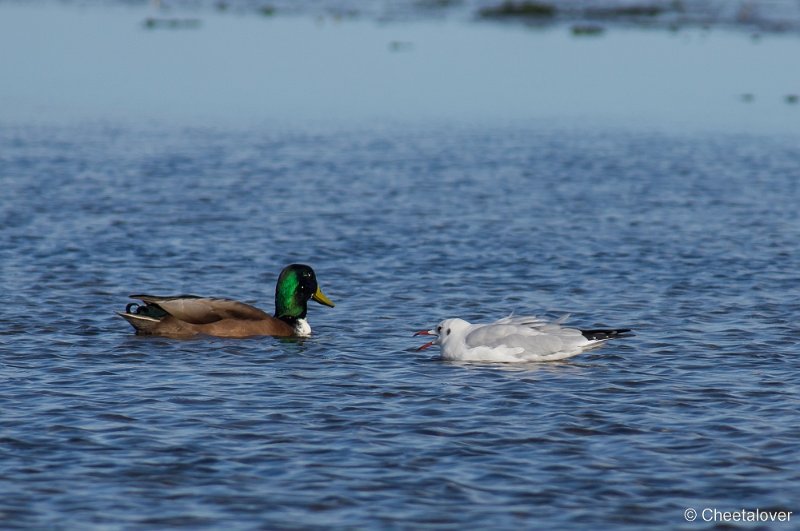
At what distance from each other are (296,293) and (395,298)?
175cm

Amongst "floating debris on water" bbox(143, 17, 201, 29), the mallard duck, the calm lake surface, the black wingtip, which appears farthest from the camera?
"floating debris on water" bbox(143, 17, 201, 29)

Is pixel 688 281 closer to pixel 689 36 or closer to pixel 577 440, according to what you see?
pixel 577 440

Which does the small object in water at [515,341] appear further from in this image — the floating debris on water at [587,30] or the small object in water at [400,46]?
the floating debris on water at [587,30]

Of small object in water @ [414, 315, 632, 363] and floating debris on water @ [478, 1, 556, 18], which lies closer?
small object in water @ [414, 315, 632, 363]

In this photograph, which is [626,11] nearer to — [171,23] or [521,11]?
[521,11]

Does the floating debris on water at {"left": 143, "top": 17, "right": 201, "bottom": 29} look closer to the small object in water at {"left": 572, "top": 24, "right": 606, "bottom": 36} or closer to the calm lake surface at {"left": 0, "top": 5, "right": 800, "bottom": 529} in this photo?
the small object in water at {"left": 572, "top": 24, "right": 606, "bottom": 36}

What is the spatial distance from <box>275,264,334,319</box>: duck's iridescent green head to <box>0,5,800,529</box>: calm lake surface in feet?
1.24

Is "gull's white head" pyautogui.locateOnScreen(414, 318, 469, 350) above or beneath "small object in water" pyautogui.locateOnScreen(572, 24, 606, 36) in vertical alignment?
beneath

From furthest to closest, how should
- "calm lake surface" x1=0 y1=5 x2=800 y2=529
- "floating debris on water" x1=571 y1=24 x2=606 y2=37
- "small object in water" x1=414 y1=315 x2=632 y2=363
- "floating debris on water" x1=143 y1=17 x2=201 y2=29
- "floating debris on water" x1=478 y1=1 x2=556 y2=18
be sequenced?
"floating debris on water" x1=478 y1=1 x2=556 y2=18 → "floating debris on water" x1=143 y1=17 x2=201 y2=29 → "floating debris on water" x1=571 y1=24 x2=606 y2=37 → "small object in water" x1=414 y1=315 x2=632 y2=363 → "calm lake surface" x1=0 y1=5 x2=800 y2=529

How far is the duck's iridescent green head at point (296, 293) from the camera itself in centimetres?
1589

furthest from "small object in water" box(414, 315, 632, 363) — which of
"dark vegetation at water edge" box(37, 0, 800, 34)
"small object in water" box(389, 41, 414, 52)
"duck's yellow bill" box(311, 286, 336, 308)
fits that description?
"dark vegetation at water edge" box(37, 0, 800, 34)

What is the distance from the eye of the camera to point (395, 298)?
17.2 metres

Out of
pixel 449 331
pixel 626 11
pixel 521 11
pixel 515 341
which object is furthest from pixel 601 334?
pixel 626 11

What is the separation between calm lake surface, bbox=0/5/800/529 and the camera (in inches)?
396
